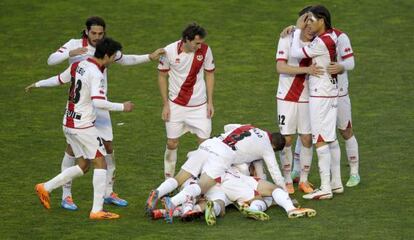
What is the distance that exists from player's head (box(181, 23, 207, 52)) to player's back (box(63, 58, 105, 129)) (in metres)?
1.44

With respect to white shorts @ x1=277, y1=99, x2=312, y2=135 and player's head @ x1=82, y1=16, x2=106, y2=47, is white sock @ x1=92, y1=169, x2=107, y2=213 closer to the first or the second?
player's head @ x1=82, y1=16, x2=106, y2=47

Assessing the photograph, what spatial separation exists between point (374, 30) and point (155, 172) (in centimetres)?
857

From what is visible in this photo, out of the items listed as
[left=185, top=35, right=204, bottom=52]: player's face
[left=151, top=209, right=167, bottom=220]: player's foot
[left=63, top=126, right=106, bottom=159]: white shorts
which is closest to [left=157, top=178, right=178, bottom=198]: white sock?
[left=151, top=209, right=167, bottom=220]: player's foot

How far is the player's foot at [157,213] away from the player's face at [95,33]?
2.35 metres

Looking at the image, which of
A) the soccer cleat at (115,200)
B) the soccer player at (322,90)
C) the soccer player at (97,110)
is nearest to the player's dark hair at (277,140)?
the soccer player at (322,90)

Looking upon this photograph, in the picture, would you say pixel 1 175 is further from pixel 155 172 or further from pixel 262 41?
pixel 262 41

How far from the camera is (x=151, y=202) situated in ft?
48.1

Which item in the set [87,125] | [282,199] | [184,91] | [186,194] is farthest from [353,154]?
[87,125]

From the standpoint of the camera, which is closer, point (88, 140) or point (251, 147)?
point (88, 140)

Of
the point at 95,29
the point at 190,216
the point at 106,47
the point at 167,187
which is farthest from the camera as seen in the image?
the point at 95,29

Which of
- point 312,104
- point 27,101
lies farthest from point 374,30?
point 312,104

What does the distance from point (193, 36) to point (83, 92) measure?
184 cm

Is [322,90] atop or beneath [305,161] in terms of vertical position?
atop

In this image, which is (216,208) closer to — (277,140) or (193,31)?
(277,140)
